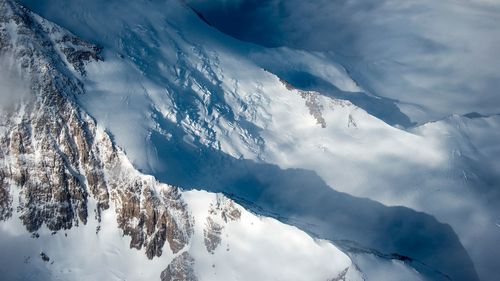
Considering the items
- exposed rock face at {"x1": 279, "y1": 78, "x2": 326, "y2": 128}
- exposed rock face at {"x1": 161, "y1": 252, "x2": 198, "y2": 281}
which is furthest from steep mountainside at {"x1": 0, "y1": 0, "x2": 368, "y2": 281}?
exposed rock face at {"x1": 279, "y1": 78, "x2": 326, "y2": 128}

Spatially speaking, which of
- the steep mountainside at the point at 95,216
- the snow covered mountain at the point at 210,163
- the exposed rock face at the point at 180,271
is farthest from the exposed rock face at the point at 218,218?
the exposed rock face at the point at 180,271

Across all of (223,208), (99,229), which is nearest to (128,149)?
(99,229)

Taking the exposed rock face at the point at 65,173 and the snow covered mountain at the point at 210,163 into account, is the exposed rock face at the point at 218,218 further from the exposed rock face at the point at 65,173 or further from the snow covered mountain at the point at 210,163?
the exposed rock face at the point at 65,173

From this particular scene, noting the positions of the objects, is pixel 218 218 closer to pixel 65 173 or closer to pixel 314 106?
pixel 65 173

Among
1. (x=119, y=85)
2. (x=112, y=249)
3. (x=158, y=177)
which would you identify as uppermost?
(x=119, y=85)

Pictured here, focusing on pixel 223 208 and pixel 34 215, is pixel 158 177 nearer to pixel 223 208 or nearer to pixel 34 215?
pixel 223 208

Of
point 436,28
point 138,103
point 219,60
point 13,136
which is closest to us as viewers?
point 13,136

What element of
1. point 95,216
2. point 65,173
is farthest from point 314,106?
point 65,173

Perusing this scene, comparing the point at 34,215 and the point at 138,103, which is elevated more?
the point at 138,103
